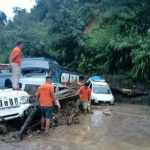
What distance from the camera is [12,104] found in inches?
527

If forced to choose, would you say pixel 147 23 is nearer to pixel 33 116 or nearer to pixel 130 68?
pixel 130 68

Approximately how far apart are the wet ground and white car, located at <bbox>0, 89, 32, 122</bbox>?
0.89 m

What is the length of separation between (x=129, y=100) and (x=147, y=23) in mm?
10026

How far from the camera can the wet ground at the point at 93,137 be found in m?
12.0

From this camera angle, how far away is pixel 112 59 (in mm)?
34781

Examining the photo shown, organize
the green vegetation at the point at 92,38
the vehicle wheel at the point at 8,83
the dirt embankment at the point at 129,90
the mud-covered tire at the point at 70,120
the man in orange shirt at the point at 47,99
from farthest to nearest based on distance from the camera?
1. the green vegetation at the point at 92,38
2. the dirt embankment at the point at 129,90
3. the vehicle wheel at the point at 8,83
4. the mud-covered tire at the point at 70,120
5. the man in orange shirt at the point at 47,99

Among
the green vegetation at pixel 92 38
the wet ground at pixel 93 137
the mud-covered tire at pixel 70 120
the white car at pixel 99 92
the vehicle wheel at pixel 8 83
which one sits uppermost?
the green vegetation at pixel 92 38

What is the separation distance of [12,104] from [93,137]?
2.73m

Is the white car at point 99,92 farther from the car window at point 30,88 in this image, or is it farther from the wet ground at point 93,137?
the wet ground at point 93,137

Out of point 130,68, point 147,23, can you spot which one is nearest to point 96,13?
point 147,23

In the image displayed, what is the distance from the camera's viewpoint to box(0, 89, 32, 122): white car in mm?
13148

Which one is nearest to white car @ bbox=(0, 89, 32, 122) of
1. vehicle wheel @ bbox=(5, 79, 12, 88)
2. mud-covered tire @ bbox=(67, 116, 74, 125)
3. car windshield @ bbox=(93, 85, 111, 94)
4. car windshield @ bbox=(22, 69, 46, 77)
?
mud-covered tire @ bbox=(67, 116, 74, 125)

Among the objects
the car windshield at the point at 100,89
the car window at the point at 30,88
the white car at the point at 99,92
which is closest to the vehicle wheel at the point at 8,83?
the car window at the point at 30,88

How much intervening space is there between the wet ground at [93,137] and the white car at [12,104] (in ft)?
2.92
